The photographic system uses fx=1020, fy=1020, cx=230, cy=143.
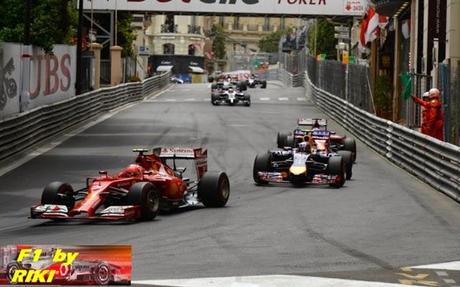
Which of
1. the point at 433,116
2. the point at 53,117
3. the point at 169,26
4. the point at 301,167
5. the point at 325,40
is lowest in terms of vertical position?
the point at 301,167

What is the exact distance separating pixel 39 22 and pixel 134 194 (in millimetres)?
22310

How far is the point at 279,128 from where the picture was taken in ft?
114

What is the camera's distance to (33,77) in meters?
28.8

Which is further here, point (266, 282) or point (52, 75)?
point (52, 75)

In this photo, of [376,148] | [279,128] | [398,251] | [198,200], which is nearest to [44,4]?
[279,128]

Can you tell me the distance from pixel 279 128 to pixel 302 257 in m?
24.5

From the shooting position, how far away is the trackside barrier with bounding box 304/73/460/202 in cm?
1677

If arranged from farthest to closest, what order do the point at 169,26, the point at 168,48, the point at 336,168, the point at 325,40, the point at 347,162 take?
the point at 168,48 → the point at 169,26 → the point at 325,40 → the point at 347,162 → the point at 336,168

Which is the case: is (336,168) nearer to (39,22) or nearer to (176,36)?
(39,22)

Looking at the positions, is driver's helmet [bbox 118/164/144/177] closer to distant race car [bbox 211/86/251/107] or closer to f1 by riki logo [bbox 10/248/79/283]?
f1 by riki logo [bbox 10/248/79/283]

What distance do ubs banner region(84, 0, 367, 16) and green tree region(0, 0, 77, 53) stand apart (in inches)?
872

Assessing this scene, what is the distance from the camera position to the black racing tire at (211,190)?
47.7 ft

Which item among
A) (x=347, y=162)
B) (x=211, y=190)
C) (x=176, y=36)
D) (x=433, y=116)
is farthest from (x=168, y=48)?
(x=211, y=190)

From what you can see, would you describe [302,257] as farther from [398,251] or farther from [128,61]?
[128,61]
